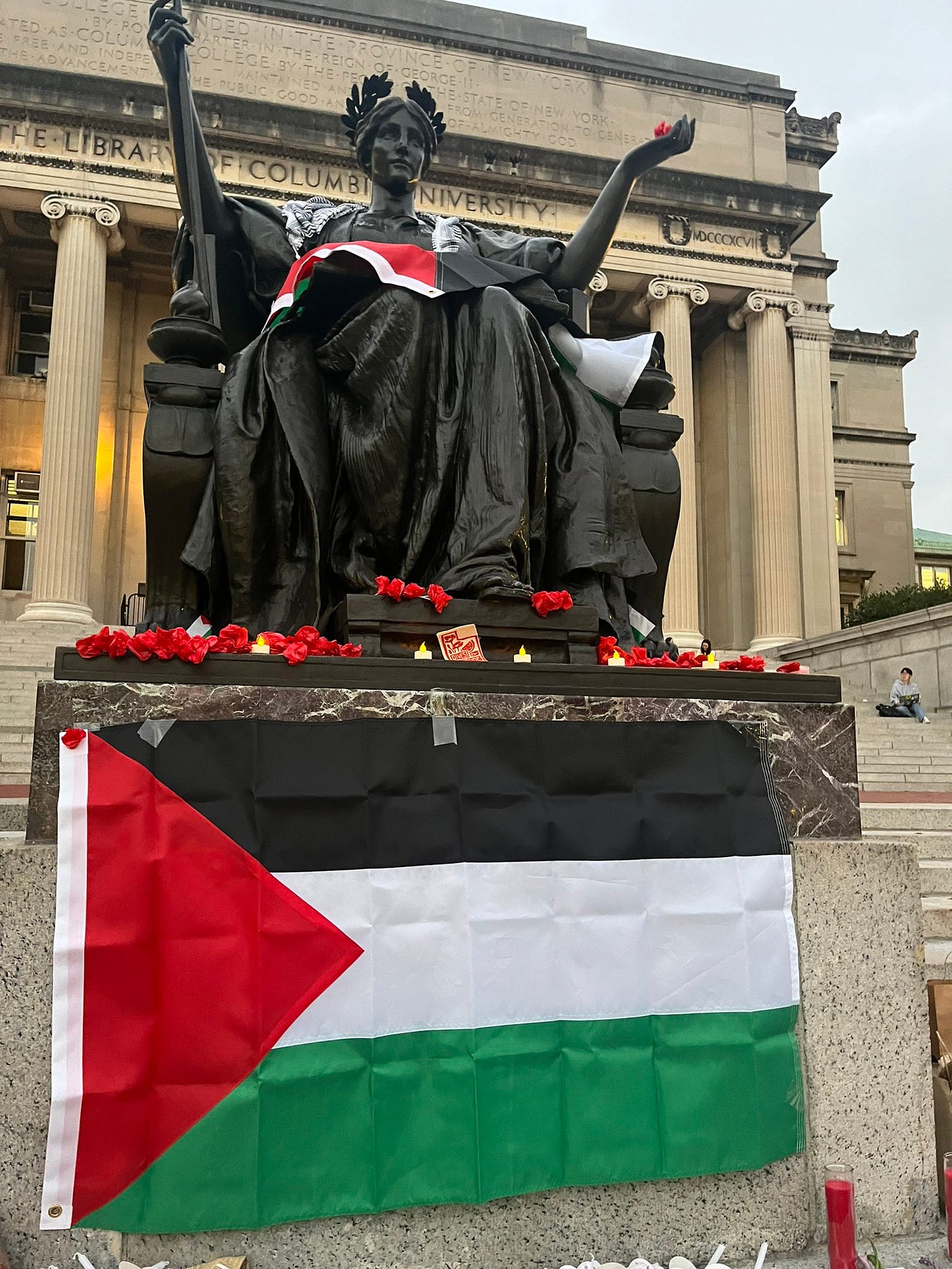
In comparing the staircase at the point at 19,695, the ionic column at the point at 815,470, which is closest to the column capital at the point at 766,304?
the ionic column at the point at 815,470

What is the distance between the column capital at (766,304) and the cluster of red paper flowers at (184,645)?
25.6 m

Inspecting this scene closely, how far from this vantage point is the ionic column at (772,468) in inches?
998

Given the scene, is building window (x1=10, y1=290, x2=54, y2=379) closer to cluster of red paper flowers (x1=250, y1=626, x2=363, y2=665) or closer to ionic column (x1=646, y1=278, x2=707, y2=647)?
ionic column (x1=646, y1=278, x2=707, y2=647)

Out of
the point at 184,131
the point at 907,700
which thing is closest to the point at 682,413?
the point at 907,700

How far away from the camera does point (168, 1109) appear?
2221 mm

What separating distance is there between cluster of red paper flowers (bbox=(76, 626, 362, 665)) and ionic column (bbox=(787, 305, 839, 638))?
80.2 ft

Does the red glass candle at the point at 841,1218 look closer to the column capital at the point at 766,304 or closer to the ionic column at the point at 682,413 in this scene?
the ionic column at the point at 682,413

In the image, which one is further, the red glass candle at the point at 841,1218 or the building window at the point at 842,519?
the building window at the point at 842,519

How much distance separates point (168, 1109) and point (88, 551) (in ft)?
69.7

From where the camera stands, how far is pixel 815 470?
2628 cm

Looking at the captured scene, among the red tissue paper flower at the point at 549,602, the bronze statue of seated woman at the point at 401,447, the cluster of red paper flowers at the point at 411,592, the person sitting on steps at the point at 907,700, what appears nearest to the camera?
the cluster of red paper flowers at the point at 411,592

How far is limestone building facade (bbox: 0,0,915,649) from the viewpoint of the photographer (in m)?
21.9

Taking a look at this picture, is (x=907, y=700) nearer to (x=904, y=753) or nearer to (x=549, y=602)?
(x=904, y=753)

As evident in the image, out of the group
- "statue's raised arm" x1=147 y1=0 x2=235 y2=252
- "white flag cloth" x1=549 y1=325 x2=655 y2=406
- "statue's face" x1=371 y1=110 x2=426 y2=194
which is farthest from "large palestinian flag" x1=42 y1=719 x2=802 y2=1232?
"statue's face" x1=371 y1=110 x2=426 y2=194
